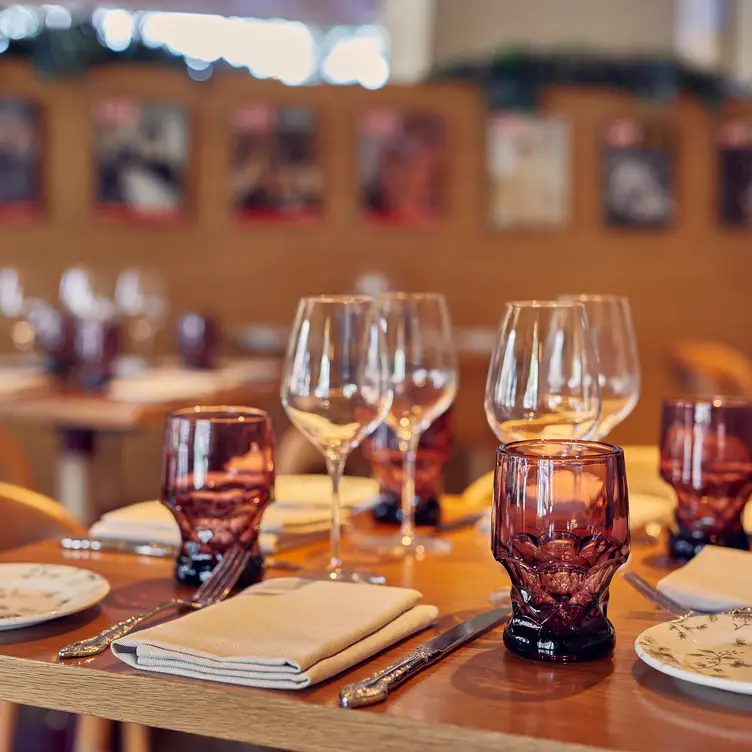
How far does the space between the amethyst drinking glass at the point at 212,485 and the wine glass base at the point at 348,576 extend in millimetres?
55

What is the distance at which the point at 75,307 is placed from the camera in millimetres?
3959

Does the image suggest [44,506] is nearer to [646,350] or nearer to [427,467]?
[427,467]

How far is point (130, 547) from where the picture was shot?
1.25 m

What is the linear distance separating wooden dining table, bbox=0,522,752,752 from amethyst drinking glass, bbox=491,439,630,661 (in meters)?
0.02

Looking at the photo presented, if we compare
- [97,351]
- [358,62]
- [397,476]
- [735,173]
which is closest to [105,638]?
[397,476]

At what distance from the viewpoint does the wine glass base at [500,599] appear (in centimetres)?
104

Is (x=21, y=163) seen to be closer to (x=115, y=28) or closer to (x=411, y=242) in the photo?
(x=115, y=28)

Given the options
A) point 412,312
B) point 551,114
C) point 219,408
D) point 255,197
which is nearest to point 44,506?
point 219,408

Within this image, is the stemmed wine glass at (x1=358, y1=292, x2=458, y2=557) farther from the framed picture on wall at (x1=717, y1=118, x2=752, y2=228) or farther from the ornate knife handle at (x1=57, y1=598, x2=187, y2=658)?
the framed picture on wall at (x1=717, y1=118, x2=752, y2=228)

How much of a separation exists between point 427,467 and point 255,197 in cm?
366

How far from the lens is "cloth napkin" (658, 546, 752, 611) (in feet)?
3.27

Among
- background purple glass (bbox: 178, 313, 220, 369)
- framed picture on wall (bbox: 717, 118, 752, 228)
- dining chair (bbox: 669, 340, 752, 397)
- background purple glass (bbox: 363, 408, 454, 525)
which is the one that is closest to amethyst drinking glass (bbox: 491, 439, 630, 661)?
background purple glass (bbox: 363, 408, 454, 525)

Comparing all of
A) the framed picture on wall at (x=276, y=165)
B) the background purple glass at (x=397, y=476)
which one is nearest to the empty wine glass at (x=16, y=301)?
the framed picture on wall at (x=276, y=165)

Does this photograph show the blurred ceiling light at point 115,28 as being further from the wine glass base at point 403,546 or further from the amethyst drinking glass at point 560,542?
the amethyst drinking glass at point 560,542
